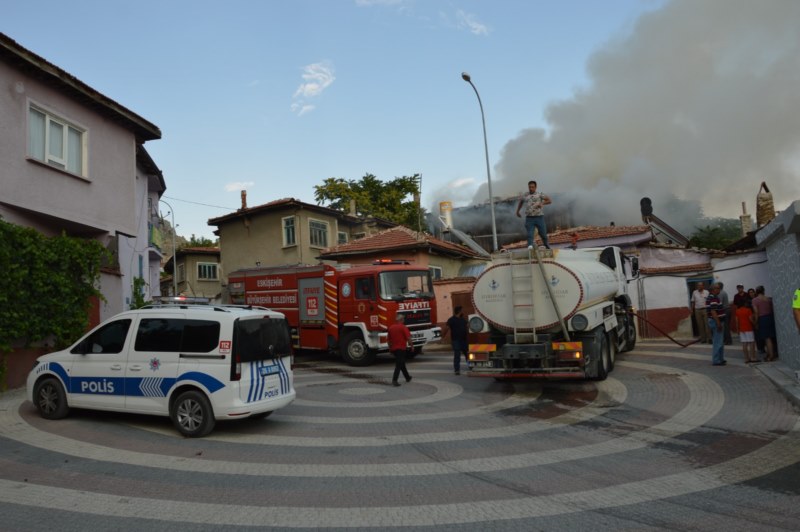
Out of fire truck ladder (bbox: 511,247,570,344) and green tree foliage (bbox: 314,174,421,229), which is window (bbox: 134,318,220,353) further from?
green tree foliage (bbox: 314,174,421,229)

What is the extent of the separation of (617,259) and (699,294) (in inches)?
183

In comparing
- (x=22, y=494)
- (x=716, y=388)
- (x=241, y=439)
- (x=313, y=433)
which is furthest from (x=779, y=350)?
(x=22, y=494)

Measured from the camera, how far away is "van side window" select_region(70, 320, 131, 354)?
881 cm

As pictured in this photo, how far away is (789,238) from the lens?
10.3 meters

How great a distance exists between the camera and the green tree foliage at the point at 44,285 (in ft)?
36.9

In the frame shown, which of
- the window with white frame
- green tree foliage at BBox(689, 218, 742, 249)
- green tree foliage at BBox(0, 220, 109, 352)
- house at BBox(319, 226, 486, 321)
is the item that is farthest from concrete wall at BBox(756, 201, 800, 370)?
the window with white frame

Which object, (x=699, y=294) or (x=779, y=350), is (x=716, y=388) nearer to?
(x=779, y=350)

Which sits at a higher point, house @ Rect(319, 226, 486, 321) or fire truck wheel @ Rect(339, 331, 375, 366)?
house @ Rect(319, 226, 486, 321)

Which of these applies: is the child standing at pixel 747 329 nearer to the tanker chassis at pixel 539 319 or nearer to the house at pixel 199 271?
the tanker chassis at pixel 539 319

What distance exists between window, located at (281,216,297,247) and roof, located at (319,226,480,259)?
14.0 ft

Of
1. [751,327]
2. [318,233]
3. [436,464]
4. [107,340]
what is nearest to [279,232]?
[318,233]

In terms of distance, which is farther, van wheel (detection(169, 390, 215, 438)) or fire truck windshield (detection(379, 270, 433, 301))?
fire truck windshield (detection(379, 270, 433, 301))

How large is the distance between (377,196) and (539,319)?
32.6 m

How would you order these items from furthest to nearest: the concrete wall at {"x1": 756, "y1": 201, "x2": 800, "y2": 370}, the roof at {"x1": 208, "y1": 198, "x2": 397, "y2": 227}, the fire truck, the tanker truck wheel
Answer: the roof at {"x1": 208, "y1": 198, "x2": 397, "y2": 227} < the fire truck < the tanker truck wheel < the concrete wall at {"x1": 756, "y1": 201, "x2": 800, "y2": 370}
